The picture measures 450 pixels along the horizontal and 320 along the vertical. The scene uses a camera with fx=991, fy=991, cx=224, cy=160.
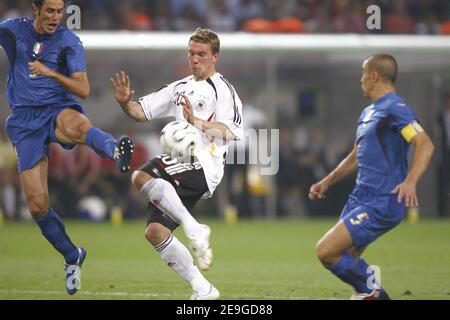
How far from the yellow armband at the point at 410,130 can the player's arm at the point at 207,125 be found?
155cm

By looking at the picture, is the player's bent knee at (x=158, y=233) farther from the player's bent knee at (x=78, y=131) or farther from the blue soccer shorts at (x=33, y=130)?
the blue soccer shorts at (x=33, y=130)

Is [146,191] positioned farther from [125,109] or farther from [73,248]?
[73,248]

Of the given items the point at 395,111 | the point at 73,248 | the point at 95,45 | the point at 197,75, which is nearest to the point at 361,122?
the point at 395,111

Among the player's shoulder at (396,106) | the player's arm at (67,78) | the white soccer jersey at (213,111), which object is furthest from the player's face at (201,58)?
the player's shoulder at (396,106)

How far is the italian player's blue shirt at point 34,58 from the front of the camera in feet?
29.8

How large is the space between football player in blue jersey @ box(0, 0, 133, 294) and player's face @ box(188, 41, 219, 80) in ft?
3.46

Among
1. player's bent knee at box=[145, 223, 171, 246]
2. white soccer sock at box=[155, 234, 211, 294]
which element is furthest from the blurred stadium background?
player's bent knee at box=[145, 223, 171, 246]

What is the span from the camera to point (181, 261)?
27.5 ft

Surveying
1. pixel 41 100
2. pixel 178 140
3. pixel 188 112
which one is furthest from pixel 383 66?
pixel 41 100

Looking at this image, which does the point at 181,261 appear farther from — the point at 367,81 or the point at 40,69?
the point at 367,81

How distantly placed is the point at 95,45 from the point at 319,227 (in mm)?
5609

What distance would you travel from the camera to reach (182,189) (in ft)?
27.6

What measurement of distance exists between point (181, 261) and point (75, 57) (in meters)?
2.12

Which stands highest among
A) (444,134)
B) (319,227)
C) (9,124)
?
(9,124)
